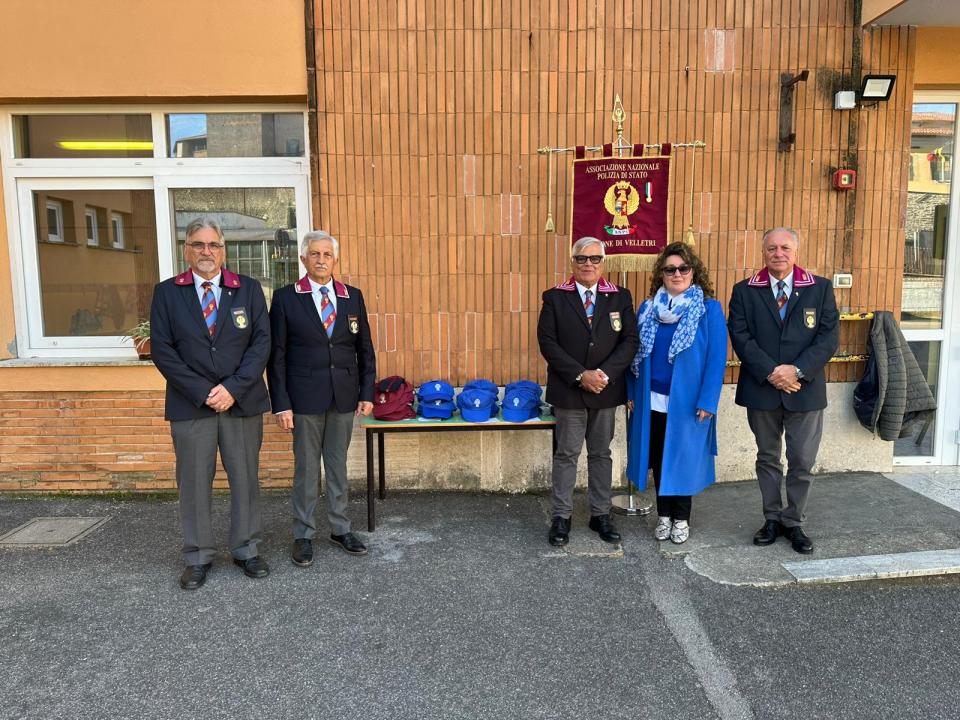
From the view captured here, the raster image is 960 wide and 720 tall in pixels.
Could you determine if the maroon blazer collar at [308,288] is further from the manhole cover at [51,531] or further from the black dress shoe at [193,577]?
the manhole cover at [51,531]

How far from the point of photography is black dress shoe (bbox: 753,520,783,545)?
4.13 metres

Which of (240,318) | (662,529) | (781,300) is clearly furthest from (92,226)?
(781,300)

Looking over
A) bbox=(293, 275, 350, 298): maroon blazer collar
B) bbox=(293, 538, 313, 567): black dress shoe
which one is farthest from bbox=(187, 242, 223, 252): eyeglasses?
bbox=(293, 538, 313, 567): black dress shoe

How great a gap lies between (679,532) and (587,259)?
1780 millimetres

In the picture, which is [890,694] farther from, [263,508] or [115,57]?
[115,57]

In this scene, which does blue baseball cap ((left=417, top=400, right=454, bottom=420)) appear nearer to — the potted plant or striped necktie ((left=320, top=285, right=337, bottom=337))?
striped necktie ((left=320, top=285, right=337, bottom=337))

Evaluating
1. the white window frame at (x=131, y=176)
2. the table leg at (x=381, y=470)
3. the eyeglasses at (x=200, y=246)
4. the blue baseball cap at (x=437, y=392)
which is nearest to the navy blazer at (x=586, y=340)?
the blue baseball cap at (x=437, y=392)

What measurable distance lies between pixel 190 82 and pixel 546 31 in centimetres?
265

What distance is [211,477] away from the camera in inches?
151

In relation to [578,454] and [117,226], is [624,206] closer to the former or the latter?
[578,454]

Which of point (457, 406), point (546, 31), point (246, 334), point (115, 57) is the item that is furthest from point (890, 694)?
point (115, 57)

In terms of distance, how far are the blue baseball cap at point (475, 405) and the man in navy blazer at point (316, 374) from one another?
70 centimetres

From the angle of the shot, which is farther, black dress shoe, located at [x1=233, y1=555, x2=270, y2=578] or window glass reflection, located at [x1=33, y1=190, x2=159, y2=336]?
window glass reflection, located at [x1=33, y1=190, x2=159, y2=336]

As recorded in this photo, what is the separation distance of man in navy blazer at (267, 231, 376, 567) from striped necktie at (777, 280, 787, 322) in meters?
2.50
